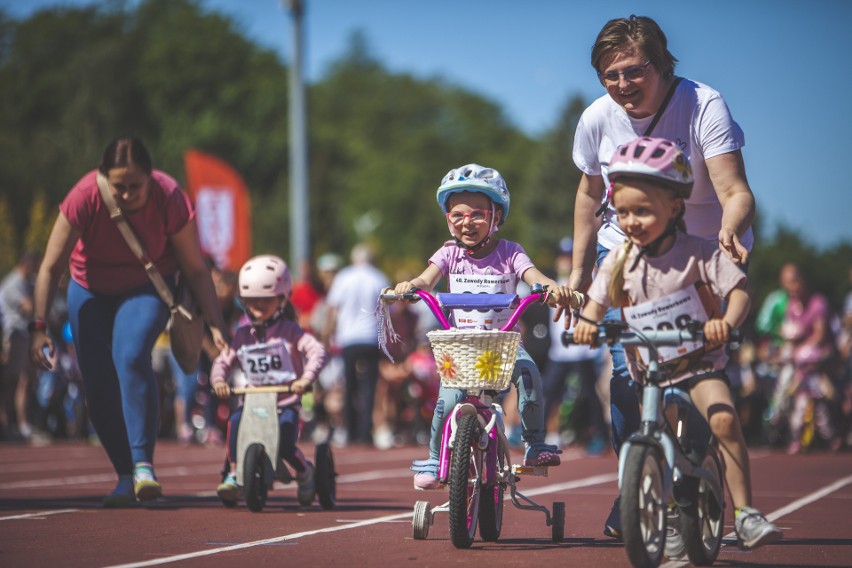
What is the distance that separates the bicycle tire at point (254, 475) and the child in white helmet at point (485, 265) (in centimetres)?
219

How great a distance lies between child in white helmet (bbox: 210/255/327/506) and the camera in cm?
954

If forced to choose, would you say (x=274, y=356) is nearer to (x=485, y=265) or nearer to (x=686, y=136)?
(x=485, y=265)

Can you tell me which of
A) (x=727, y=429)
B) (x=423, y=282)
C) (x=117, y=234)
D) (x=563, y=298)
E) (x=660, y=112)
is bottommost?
(x=727, y=429)

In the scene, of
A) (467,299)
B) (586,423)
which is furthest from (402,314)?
(467,299)

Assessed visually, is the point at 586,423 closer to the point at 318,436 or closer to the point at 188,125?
the point at 318,436

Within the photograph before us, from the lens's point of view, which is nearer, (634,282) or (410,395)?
(634,282)

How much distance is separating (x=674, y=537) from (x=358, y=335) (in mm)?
12551

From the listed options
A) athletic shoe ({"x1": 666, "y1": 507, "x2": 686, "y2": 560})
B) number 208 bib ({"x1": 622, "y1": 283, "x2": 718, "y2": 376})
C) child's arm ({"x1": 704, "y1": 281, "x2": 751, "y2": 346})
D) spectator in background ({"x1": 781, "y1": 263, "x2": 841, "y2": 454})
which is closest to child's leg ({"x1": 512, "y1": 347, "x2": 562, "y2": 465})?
athletic shoe ({"x1": 666, "y1": 507, "x2": 686, "y2": 560})

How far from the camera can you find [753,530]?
19.9ft

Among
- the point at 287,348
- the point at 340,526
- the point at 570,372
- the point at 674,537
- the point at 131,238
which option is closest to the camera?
the point at 674,537

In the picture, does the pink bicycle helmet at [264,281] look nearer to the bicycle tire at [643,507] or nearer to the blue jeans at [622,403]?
the blue jeans at [622,403]

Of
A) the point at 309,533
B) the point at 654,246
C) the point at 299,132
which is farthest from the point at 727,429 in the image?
the point at 299,132

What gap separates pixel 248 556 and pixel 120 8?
78960 millimetres

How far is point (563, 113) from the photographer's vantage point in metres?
100
